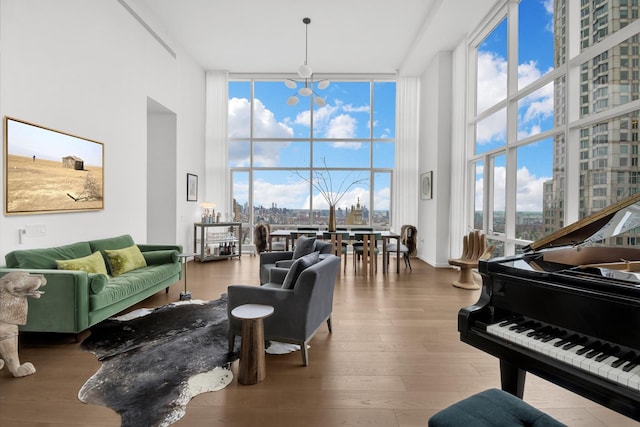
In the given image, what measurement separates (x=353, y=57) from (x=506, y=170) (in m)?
4.22

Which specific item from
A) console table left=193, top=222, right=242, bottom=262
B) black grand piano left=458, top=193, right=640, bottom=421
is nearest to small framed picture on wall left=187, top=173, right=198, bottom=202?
console table left=193, top=222, right=242, bottom=262

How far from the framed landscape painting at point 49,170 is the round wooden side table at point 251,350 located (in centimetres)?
264

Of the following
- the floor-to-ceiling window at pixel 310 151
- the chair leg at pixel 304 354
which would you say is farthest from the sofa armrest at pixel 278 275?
the floor-to-ceiling window at pixel 310 151

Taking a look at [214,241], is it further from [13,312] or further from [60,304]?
[13,312]

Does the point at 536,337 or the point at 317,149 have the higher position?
the point at 317,149

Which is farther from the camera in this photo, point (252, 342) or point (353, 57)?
point (353, 57)

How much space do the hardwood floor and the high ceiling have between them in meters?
5.00

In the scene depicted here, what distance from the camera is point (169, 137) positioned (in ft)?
22.4

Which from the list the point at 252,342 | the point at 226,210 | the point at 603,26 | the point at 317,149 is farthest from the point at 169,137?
the point at 603,26

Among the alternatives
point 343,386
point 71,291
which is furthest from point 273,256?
point 343,386

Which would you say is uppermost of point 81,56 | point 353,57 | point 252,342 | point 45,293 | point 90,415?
point 353,57

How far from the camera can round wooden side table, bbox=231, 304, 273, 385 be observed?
2.44m

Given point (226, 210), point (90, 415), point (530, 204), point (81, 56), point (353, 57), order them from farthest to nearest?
point (226, 210) < point (353, 57) < point (530, 204) < point (81, 56) < point (90, 415)

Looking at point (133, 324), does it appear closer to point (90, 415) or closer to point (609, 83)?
point (90, 415)
